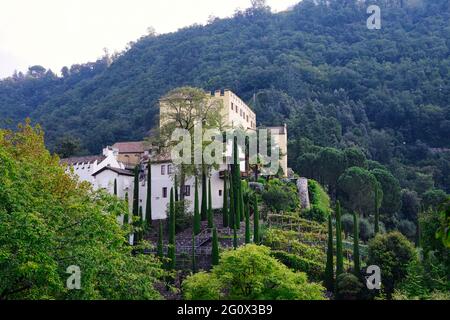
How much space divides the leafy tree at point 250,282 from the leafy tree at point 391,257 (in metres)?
9.98

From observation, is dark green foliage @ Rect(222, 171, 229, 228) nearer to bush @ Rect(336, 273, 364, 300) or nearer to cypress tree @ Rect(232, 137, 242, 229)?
cypress tree @ Rect(232, 137, 242, 229)

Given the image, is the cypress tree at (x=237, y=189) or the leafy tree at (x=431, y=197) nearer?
the cypress tree at (x=237, y=189)

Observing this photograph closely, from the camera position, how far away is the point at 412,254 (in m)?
31.4

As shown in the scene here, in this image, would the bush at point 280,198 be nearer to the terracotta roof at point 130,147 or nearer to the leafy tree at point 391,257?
the leafy tree at point 391,257

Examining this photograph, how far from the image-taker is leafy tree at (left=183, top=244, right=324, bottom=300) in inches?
831

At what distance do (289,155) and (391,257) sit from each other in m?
34.9

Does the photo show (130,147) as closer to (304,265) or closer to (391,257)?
(304,265)

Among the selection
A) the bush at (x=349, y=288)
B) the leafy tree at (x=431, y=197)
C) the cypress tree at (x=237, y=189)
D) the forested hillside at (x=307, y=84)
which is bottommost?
the bush at (x=349, y=288)

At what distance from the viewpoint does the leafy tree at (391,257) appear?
102ft

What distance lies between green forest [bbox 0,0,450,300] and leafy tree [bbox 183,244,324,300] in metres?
0.08

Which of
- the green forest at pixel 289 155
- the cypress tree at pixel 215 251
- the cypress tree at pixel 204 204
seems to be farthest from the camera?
the cypress tree at pixel 204 204

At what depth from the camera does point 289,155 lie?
215 feet

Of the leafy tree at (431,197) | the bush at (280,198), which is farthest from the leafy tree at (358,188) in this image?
the bush at (280,198)

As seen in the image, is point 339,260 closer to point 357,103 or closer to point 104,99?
point 357,103
